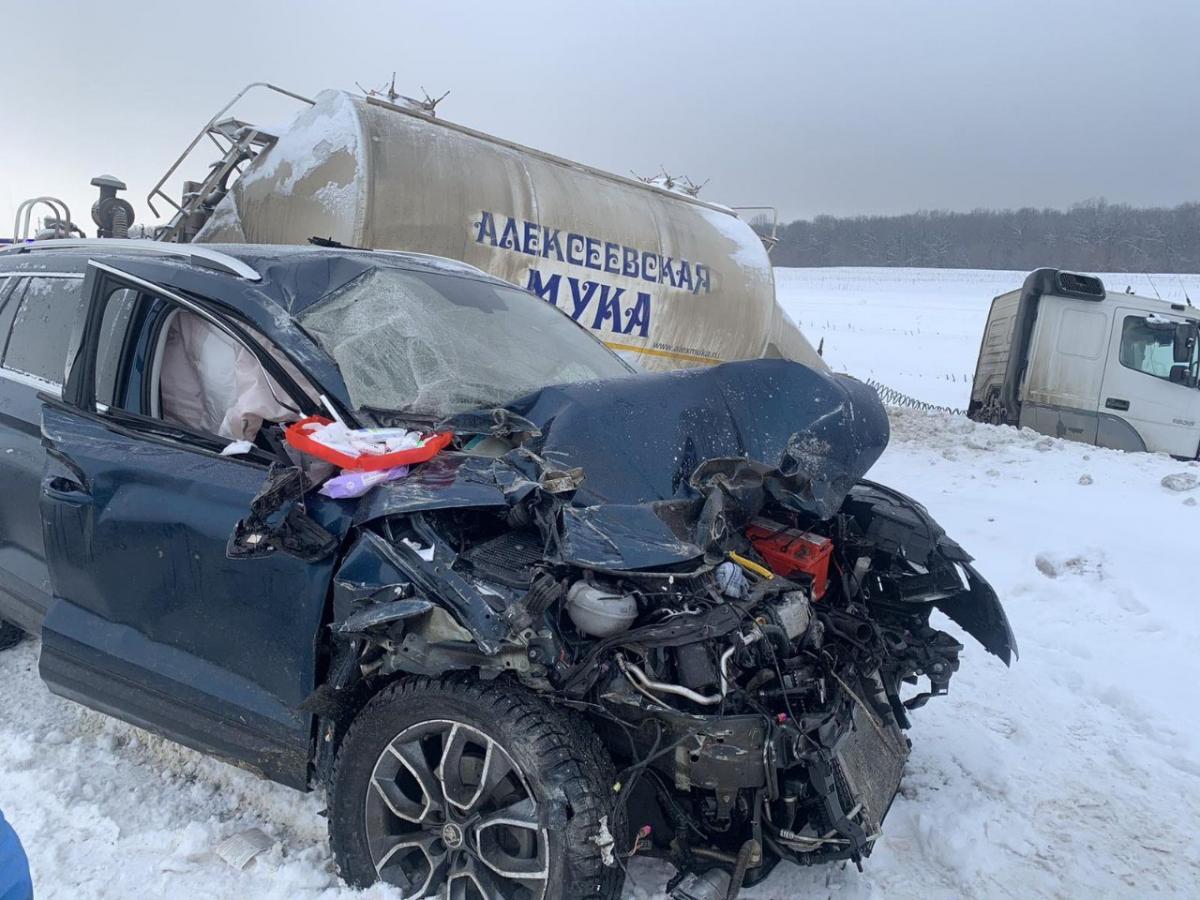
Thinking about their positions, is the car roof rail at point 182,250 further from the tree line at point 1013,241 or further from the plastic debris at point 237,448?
the tree line at point 1013,241

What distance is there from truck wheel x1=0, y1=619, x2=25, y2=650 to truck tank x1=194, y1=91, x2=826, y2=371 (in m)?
4.15

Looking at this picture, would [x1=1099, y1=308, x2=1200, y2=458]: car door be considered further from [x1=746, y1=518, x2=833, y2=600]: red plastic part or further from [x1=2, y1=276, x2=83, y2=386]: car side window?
[x1=2, y1=276, x2=83, y2=386]: car side window

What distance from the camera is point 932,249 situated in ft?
216

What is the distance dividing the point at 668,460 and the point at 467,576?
2.84 ft

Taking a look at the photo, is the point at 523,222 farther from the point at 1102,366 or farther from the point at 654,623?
the point at 1102,366

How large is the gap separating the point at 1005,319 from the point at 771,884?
1187 centimetres

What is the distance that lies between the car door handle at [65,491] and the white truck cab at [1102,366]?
11734 mm

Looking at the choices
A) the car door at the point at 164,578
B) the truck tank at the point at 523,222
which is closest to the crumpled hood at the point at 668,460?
the car door at the point at 164,578

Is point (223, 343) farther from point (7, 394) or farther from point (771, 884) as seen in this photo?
point (771, 884)

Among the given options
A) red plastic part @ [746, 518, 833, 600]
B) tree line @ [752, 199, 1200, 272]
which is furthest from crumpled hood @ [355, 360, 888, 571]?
tree line @ [752, 199, 1200, 272]

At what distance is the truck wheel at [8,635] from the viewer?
4047 mm

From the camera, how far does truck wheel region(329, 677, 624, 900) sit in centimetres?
219

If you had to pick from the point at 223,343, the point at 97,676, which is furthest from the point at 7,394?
the point at 97,676

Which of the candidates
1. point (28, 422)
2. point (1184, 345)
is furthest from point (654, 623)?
point (1184, 345)
